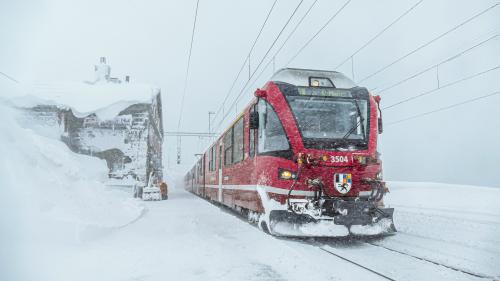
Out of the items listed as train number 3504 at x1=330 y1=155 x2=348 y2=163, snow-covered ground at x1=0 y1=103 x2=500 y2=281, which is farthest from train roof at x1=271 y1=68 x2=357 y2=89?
snow-covered ground at x1=0 y1=103 x2=500 y2=281

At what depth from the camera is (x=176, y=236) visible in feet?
24.0

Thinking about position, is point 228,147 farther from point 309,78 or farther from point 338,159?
point 338,159

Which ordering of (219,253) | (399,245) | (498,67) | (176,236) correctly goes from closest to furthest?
1. (219,253)
2. (399,245)
3. (176,236)
4. (498,67)

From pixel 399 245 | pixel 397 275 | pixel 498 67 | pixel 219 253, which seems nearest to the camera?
pixel 397 275

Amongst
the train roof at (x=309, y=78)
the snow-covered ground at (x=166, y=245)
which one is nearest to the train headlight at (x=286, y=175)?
the snow-covered ground at (x=166, y=245)

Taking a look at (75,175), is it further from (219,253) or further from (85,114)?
(85,114)

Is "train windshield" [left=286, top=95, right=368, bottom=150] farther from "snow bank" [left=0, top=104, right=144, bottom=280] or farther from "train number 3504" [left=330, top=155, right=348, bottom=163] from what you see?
"snow bank" [left=0, top=104, right=144, bottom=280]

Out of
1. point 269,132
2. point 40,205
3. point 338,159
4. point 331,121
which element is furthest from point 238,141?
point 40,205

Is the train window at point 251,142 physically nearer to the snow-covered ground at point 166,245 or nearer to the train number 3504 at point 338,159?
the snow-covered ground at point 166,245

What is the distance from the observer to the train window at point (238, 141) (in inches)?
388

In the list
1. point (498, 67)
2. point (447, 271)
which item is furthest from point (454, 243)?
point (498, 67)

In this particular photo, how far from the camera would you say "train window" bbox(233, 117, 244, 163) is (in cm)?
986

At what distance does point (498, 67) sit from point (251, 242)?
7.27 meters

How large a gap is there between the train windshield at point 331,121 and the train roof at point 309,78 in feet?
1.52
